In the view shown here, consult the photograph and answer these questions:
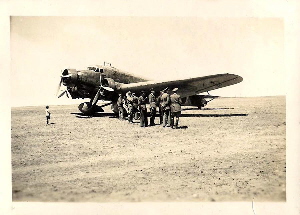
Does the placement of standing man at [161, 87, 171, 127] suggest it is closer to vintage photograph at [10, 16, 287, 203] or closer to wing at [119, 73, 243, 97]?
vintage photograph at [10, 16, 287, 203]

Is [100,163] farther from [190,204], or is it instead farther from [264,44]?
[264,44]

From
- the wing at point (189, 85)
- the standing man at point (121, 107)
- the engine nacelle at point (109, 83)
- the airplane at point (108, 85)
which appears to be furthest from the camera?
the engine nacelle at point (109, 83)

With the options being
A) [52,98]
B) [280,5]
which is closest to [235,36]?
[280,5]

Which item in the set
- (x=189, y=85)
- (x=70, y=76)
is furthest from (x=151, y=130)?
(x=70, y=76)

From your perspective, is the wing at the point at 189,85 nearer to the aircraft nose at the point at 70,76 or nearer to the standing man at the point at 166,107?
the standing man at the point at 166,107

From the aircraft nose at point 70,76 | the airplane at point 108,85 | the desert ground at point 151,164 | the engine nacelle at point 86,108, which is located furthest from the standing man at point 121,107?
the desert ground at point 151,164
